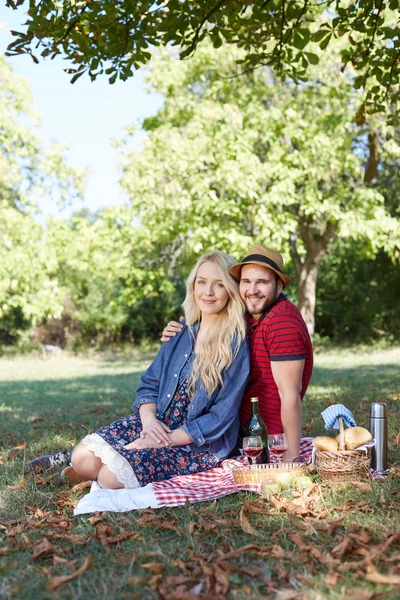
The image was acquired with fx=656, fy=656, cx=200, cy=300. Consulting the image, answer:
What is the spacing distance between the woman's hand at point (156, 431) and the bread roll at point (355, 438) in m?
1.19

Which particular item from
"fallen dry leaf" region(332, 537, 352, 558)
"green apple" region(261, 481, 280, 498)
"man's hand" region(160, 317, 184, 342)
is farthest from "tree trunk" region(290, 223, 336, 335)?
"fallen dry leaf" region(332, 537, 352, 558)

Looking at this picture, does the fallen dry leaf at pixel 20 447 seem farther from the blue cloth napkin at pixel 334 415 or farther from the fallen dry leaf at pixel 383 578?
the fallen dry leaf at pixel 383 578

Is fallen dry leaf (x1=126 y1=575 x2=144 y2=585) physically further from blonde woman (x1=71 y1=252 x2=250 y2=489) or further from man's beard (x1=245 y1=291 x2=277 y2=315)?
man's beard (x1=245 y1=291 x2=277 y2=315)

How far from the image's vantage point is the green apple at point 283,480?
13.4ft

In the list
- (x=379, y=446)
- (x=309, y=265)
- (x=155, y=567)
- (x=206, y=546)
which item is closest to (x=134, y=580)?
(x=155, y=567)

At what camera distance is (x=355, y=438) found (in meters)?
4.21

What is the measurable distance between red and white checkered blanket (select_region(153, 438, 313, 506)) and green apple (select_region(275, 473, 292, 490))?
0.16 meters

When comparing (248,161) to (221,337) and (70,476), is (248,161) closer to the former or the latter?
(221,337)

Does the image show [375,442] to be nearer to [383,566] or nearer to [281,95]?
[383,566]

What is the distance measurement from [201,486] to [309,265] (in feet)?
46.5

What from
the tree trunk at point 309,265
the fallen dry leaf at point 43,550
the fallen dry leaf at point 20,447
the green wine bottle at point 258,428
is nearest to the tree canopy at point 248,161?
the tree trunk at point 309,265

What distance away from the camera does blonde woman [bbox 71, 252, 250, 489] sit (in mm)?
4395

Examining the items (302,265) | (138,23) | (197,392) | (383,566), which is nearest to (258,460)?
(197,392)

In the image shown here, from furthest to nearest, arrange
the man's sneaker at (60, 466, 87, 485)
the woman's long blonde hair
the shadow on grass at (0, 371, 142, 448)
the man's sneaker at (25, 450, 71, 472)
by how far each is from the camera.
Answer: the shadow on grass at (0, 371, 142, 448), the man's sneaker at (25, 450, 71, 472), the man's sneaker at (60, 466, 87, 485), the woman's long blonde hair
